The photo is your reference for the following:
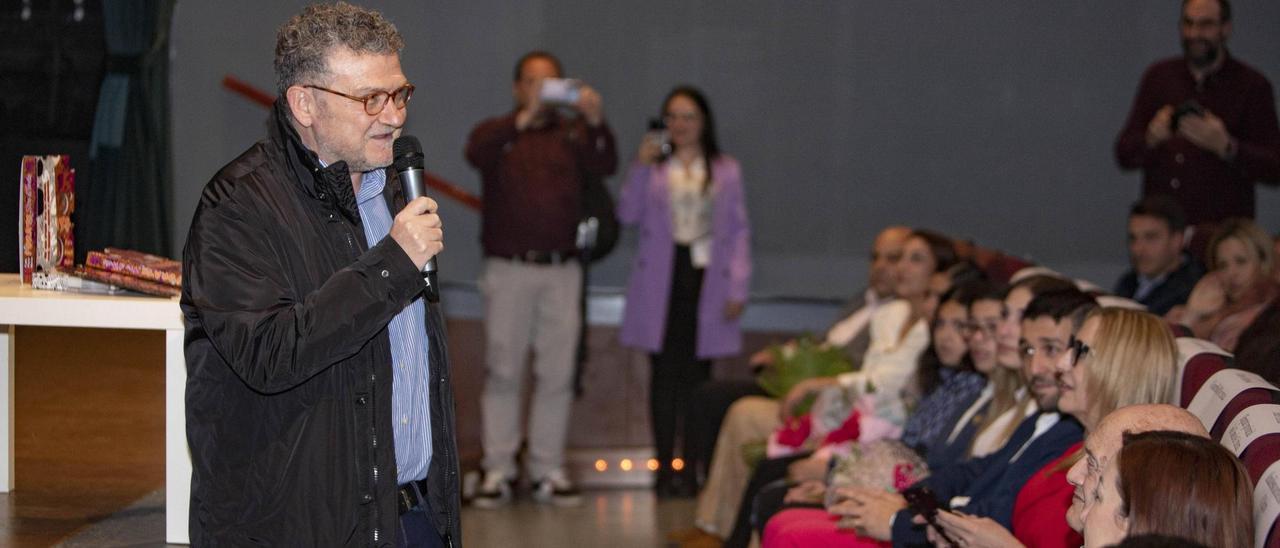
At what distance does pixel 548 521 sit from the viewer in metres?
5.25

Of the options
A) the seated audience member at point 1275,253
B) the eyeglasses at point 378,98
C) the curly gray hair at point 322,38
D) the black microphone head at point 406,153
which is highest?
the curly gray hair at point 322,38

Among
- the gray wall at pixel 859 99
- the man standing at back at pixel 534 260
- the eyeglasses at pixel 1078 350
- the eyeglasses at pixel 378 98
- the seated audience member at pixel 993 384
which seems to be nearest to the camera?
the eyeglasses at pixel 378 98

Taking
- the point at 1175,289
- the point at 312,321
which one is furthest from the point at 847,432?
the point at 312,321

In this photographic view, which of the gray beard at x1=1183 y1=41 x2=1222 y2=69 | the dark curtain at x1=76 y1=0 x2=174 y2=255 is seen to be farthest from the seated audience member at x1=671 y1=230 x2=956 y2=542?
the dark curtain at x1=76 y1=0 x2=174 y2=255

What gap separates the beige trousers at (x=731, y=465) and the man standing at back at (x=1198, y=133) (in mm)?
1696

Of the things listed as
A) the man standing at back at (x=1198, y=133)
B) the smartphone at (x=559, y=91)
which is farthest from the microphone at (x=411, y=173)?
the man standing at back at (x=1198, y=133)

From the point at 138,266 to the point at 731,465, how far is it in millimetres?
2861

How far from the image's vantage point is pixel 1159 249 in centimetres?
490

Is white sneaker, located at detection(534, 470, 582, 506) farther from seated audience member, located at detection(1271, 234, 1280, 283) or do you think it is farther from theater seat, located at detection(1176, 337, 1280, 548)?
theater seat, located at detection(1176, 337, 1280, 548)

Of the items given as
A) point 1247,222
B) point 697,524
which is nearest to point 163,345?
point 697,524

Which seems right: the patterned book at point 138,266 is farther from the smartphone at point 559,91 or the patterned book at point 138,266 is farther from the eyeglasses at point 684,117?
the eyeglasses at point 684,117

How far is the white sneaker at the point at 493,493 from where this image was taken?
17.9ft

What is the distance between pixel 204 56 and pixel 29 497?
396cm

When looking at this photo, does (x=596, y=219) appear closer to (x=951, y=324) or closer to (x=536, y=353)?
(x=536, y=353)
